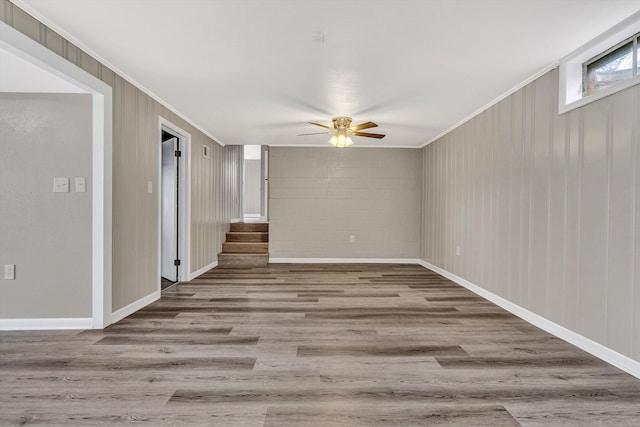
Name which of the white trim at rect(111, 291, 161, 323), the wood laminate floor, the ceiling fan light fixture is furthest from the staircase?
the ceiling fan light fixture

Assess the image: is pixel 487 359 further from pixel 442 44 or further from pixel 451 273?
pixel 451 273

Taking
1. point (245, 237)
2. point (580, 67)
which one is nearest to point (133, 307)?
point (245, 237)

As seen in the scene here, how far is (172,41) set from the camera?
248 centimetres

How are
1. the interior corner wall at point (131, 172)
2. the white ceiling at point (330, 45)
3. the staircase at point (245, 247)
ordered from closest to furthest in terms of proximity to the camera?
the white ceiling at point (330, 45) → the interior corner wall at point (131, 172) → the staircase at point (245, 247)

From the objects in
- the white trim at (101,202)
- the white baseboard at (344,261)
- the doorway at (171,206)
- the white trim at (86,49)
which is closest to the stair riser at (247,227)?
the white baseboard at (344,261)

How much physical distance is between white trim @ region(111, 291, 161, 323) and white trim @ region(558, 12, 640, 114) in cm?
434

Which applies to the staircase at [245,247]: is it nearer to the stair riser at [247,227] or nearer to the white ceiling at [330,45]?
the stair riser at [247,227]

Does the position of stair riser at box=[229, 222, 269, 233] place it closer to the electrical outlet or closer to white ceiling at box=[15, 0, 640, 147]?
white ceiling at box=[15, 0, 640, 147]

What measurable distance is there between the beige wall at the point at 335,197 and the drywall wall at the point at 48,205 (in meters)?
3.80

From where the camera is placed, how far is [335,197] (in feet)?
21.5

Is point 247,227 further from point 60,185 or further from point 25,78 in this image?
point 25,78

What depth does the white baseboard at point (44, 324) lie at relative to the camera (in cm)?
284

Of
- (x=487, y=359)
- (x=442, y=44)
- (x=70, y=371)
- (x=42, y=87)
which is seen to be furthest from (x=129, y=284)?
(x=442, y=44)

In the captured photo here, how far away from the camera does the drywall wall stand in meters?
2.86
